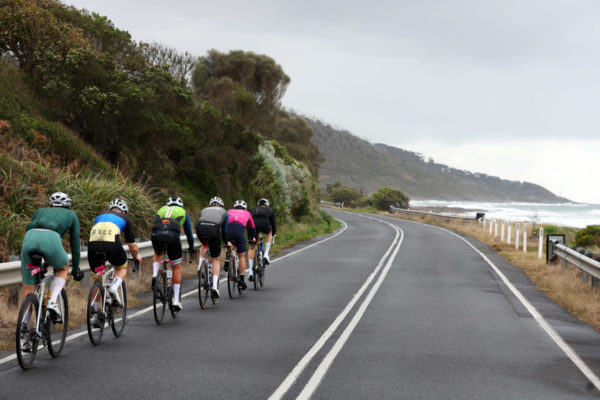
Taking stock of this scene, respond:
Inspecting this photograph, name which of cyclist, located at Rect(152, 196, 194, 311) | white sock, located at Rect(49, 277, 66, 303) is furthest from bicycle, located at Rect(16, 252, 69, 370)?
cyclist, located at Rect(152, 196, 194, 311)

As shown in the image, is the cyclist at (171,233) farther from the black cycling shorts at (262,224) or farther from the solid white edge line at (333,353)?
the black cycling shorts at (262,224)

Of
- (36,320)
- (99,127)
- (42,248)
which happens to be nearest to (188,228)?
(42,248)

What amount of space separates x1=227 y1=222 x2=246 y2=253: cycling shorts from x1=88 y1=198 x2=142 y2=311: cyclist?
422 cm

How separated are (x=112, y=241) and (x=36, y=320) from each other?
1.55 m

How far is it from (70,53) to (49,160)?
5.76m

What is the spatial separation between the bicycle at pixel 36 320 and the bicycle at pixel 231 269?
5269mm

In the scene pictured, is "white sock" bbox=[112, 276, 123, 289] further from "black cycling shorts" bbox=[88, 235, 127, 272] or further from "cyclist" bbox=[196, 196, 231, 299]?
"cyclist" bbox=[196, 196, 231, 299]

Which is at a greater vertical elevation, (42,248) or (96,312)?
(42,248)

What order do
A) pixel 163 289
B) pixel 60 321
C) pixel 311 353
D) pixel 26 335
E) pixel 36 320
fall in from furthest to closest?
pixel 163 289 → pixel 311 353 → pixel 60 321 → pixel 36 320 → pixel 26 335

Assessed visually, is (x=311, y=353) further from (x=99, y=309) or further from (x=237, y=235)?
(x=237, y=235)

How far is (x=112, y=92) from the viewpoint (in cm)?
2128

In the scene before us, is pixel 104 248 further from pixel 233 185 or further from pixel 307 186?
pixel 307 186

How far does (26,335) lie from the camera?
21.9ft

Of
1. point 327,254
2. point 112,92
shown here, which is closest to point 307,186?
point 327,254
